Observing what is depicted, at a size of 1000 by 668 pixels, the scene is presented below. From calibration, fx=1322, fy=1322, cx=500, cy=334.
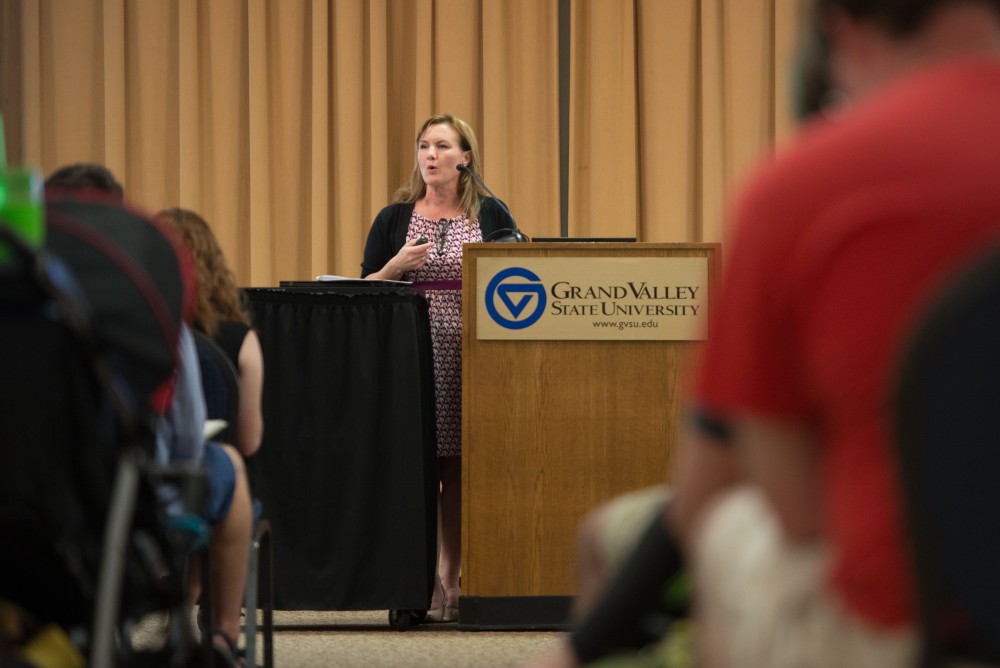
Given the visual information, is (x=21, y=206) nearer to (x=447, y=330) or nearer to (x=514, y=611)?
(x=514, y=611)

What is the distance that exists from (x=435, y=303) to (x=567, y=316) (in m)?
0.72

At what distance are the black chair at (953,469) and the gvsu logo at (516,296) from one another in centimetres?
282

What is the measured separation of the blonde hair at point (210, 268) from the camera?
9.70 feet

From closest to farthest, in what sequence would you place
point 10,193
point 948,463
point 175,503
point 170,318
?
point 948,463 → point 10,193 → point 170,318 → point 175,503

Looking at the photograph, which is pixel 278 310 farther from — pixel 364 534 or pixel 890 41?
pixel 890 41

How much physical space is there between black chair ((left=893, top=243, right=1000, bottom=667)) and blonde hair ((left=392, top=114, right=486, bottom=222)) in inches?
149

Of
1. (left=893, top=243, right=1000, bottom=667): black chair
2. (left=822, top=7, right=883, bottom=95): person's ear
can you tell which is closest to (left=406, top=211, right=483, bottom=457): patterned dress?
(left=822, top=7, right=883, bottom=95): person's ear

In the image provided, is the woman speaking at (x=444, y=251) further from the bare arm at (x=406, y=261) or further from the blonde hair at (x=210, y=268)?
the blonde hair at (x=210, y=268)

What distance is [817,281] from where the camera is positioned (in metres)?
0.85

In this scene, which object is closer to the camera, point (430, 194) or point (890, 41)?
point (890, 41)

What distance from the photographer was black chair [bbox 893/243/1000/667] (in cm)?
80

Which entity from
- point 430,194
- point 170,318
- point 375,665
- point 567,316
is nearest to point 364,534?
point 375,665

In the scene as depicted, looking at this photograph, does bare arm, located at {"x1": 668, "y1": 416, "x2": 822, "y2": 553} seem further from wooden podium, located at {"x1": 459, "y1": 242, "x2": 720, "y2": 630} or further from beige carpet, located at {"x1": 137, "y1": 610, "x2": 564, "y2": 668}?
wooden podium, located at {"x1": 459, "y1": 242, "x2": 720, "y2": 630}

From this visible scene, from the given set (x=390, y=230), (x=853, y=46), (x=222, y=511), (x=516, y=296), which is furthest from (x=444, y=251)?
(x=853, y=46)
